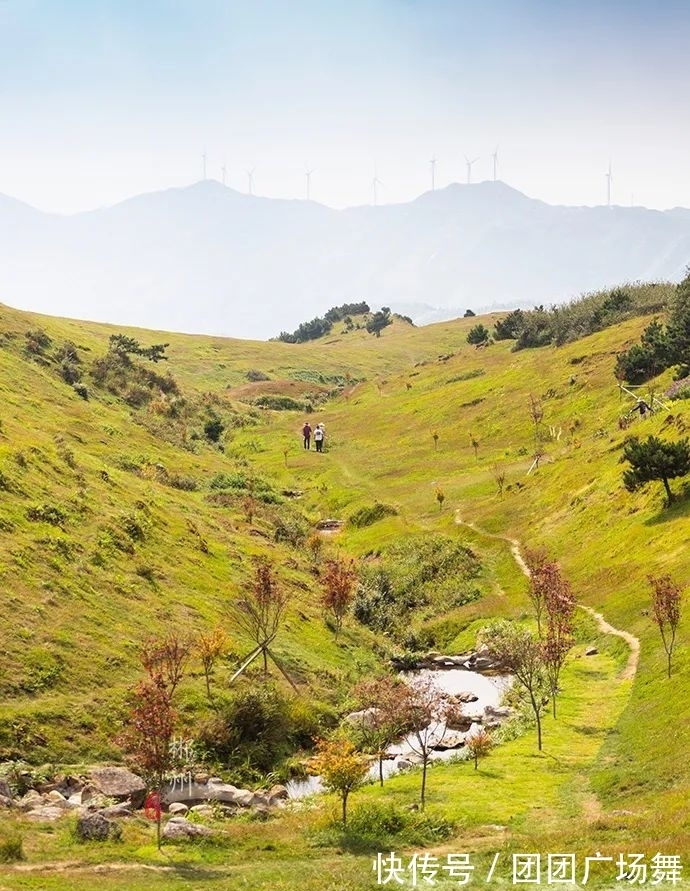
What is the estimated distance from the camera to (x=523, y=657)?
35844 mm

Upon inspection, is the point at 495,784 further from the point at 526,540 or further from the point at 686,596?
the point at 526,540

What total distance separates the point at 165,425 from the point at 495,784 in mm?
73204

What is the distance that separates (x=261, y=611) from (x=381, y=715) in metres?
12.4

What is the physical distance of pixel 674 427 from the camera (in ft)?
205

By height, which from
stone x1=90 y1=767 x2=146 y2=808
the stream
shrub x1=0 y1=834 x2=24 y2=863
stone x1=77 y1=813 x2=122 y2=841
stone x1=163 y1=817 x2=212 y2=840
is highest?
shrub x1=0 y1=834 x2=24 y2=863

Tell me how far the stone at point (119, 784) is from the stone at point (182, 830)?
3.27 m

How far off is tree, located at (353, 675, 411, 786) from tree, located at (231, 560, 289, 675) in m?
4.85

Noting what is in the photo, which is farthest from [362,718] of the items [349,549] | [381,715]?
[349,549]

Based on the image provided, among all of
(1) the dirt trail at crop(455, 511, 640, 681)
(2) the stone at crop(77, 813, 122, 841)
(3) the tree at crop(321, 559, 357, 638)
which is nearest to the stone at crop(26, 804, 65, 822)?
(2) the stone at crop(77, 813, 122, 841)

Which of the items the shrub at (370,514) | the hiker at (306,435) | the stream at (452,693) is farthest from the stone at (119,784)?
the hiker at (306,435)

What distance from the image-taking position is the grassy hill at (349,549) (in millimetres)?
28016

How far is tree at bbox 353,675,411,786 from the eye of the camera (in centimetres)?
2848

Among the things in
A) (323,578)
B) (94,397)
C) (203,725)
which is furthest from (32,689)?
(94,397)

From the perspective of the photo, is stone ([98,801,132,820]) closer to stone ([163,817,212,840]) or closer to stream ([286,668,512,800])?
stone ([163,817,212,840])
